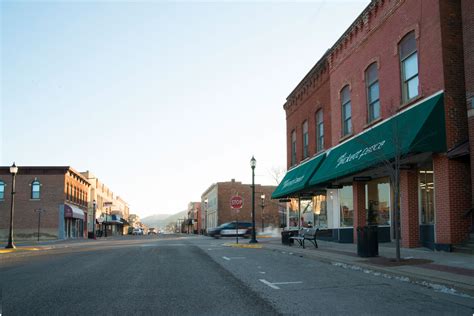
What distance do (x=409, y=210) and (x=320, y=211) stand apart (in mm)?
10743

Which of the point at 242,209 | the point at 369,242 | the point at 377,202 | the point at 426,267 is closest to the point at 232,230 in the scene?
the point at 377,202

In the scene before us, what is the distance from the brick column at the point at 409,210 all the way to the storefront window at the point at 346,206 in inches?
224

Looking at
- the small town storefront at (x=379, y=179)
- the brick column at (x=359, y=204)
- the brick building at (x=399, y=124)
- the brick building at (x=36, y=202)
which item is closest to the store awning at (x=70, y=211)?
the brick building at (x=36, y=202)

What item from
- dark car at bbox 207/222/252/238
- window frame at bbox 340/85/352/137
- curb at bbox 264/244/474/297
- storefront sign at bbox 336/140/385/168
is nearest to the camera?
curb at bbox 264/244/474/297

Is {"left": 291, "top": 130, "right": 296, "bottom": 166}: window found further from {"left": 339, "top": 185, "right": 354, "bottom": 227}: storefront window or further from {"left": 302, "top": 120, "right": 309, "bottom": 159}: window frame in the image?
{"left": 339, "top": 185, "right": 354, "bottom": 227}: storefront window

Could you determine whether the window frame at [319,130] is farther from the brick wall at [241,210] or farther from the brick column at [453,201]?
the brick wall at [241,210]

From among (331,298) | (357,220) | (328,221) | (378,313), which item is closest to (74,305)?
(331,298)

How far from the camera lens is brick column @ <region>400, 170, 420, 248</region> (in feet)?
51.9

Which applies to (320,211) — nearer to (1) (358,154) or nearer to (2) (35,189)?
(1) (358,154)

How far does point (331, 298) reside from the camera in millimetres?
7824

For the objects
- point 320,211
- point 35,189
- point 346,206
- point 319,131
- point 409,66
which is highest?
point 409,66

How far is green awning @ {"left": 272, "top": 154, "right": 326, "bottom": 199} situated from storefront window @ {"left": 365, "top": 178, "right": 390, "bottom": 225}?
3.32 m

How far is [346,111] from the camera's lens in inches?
880

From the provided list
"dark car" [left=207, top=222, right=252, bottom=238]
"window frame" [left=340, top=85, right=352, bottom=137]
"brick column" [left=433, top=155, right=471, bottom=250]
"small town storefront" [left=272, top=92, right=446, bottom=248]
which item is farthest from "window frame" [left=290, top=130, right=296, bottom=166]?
"brick column" [left=433, top=155, right=471, bottom=250]
